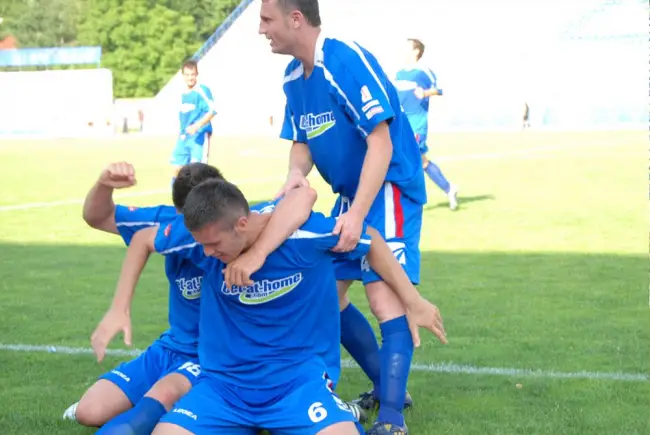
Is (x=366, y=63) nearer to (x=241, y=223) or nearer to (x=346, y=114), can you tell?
(x=346, y=114)

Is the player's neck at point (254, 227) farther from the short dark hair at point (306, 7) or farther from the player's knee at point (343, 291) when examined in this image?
the short dark hair at point (306, 7)

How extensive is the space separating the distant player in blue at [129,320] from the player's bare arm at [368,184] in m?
0.66

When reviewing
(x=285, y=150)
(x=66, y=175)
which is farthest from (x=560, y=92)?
(x=66, y=175)

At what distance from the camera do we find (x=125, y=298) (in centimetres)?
410

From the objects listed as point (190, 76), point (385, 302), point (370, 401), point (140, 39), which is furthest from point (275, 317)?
point (140, 39)

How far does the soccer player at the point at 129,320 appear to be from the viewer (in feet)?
13.5

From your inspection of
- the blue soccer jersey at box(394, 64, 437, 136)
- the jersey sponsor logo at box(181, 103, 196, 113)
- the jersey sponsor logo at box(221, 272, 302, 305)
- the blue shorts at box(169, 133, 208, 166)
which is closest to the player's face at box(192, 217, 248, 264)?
the jersey sponsor logo at box(221, 272, 302, 305)

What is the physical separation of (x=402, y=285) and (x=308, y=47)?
1110 mm

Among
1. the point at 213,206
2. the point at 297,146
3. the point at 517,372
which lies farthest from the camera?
the point at 517,372

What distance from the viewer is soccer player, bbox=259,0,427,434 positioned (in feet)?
14.3

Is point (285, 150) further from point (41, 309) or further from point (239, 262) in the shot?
point (239, 262)

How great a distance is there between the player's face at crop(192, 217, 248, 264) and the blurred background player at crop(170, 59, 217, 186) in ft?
36.0

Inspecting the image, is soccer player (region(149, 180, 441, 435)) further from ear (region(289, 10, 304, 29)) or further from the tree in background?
the tree in background

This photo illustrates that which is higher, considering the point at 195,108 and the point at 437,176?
the point at 195,108
